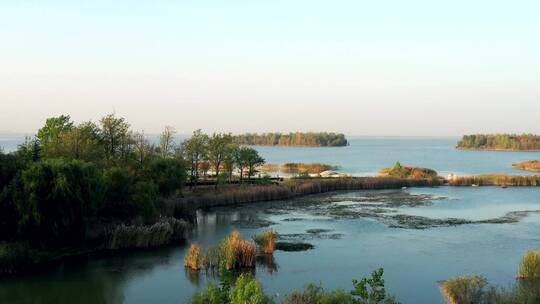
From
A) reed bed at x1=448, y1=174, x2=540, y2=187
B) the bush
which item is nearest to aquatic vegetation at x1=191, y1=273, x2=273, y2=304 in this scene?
the bush

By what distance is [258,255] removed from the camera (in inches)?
1199

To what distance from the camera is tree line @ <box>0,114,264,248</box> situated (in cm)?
2900

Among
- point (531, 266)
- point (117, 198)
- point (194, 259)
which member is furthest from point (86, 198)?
point (531, 266)

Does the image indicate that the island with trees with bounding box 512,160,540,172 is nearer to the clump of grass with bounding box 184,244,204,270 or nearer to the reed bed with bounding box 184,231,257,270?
the reed bed with bounding box 184,231,257,270

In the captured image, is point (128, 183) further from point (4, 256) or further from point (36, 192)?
point (4, 256)

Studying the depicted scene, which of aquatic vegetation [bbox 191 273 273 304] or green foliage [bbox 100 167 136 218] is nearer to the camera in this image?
aquatic vegetation [bbox 191 273 273 304]

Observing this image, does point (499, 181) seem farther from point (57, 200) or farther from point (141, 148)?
point (57, 200)

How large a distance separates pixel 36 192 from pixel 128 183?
7259 mm

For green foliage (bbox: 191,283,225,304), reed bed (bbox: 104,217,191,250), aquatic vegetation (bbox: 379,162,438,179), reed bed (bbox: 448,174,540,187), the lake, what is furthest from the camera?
aquatic vegetation (bbox: 379,162,438,179)

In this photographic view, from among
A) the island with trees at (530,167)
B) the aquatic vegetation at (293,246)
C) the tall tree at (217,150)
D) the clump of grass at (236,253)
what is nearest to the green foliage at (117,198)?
the clump of grass at (236,253)

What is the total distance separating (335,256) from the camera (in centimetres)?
3128

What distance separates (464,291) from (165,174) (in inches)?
1083

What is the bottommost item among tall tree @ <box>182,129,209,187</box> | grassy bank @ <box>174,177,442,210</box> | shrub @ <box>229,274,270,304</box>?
grassy bank @ <box>174,177,442,210</box>

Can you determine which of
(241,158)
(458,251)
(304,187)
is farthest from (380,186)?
(458,251)
